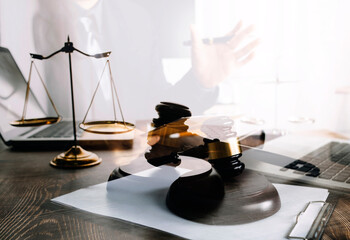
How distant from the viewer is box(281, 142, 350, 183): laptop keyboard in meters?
0.50

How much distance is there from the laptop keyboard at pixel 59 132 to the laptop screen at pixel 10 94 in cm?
7

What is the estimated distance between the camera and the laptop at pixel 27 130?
2.49 ft

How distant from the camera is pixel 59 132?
834mm

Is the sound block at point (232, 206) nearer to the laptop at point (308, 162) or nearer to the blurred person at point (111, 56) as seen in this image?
the laptop at point (308, 162)

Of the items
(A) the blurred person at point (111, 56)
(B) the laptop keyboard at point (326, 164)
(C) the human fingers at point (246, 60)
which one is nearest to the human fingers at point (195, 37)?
(A) the blurred person at point (111, 56)

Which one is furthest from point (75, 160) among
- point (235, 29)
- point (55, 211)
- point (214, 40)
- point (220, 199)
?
point (235, 29)

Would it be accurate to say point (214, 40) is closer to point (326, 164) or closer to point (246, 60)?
point (246, 60)

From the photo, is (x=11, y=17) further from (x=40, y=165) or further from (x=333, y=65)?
(x=333, y=65)

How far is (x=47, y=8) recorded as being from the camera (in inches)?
36.6

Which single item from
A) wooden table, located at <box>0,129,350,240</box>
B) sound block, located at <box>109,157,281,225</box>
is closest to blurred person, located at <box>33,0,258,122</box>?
wooden table, located at <box>0,129,350,240</box>

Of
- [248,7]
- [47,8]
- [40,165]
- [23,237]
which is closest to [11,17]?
[47,8]

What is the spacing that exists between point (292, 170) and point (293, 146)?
9.4 inches

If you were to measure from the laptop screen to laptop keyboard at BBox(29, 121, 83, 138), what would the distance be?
0.22 ft

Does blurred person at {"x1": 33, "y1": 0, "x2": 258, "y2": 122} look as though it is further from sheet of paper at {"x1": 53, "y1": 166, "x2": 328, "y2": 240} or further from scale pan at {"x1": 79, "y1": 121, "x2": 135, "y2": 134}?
sheet of paper at {"x1": 53, "y1": 166, "x2": 328, "y2": 240}
